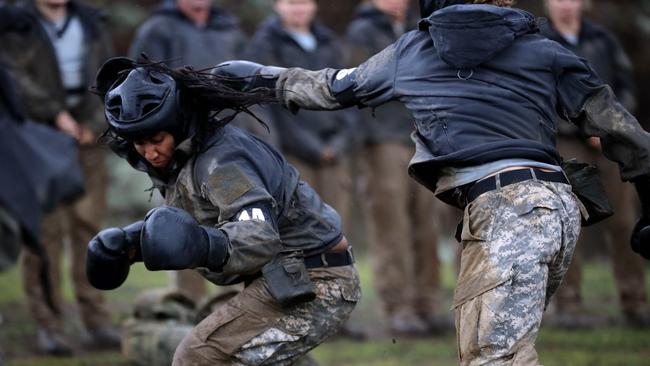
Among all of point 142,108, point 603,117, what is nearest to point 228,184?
point 142,108

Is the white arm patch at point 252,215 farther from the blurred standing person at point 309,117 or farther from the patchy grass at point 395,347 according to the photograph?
the blurred standing person at point 309,117

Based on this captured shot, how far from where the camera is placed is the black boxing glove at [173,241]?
15.3 feet

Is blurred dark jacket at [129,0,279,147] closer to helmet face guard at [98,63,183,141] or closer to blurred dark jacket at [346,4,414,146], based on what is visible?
blurred dark jacket at [346,4,414,146]

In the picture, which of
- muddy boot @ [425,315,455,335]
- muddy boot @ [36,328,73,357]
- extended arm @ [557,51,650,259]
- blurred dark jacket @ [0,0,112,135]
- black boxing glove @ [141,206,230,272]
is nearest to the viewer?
black boxing glove @ [141,206,230,272]

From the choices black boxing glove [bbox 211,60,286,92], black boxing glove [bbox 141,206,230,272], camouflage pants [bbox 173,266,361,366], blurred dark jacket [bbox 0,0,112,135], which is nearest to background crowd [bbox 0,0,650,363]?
blurred dark jacket [bbox 0,0,112,135]

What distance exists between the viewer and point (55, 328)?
29.6 feet

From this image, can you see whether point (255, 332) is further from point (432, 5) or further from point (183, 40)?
point (183, 40)

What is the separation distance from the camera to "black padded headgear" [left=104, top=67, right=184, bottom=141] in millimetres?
5176

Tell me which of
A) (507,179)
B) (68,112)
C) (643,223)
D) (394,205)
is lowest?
(394,205)

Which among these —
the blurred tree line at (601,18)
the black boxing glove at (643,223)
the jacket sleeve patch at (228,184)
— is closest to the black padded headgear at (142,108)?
the jacket sleeve patch at (228,184)

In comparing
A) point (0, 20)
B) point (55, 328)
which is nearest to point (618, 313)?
point (55, 328)

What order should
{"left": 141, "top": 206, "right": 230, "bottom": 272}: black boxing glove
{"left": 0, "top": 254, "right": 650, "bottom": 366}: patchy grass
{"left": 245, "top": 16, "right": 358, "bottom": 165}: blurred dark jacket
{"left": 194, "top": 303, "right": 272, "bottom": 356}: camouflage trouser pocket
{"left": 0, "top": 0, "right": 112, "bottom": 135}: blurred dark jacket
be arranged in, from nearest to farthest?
{"left": 141, "top": 206, "right": 230, "bottom": 272}: black boxing glove
{"left": 194, "top": 303, "right": 272, "bottom": 356}: camouflage trouser pocket
{"left": 0, "top": 254, "right": 650, "bottom": 366}: patchy grass
{"left": 0, "top": 0, "right": 112, "bottom": 135}: blurred dark jacket
{"left": 245, "top": 16, "right": 358, "bottom": 165}: blurred dark jacket

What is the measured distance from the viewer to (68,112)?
9.39m

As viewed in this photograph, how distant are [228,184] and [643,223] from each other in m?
1.86
